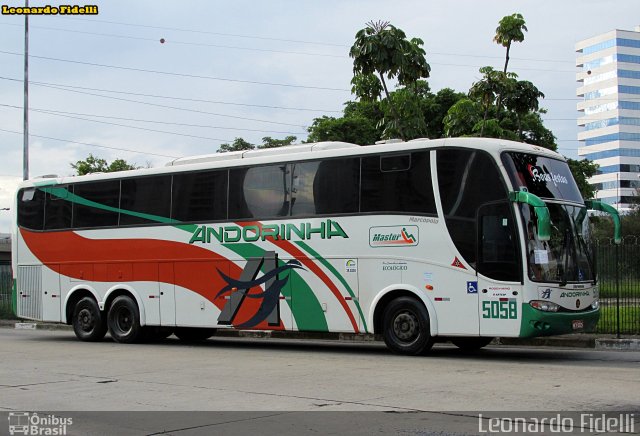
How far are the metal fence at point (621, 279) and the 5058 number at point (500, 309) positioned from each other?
436 cm

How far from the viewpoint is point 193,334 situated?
20875mm

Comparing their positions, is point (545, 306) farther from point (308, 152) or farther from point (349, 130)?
point (349, 130)

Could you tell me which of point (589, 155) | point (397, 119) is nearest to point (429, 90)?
point (397, 119)

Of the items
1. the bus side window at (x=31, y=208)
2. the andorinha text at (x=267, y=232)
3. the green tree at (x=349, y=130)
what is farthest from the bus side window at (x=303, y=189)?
the green tree at (x=349, y=130)

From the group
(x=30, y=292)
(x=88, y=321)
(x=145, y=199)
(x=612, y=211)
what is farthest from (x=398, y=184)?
(x=30, y=292)

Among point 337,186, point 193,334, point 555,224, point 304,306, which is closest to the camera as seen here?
point 555,224

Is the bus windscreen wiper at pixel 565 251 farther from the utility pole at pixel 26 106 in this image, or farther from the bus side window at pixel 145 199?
the utility pole at pixel 26 106

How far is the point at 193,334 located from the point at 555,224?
10221 mm

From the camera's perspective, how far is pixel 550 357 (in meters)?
14.9

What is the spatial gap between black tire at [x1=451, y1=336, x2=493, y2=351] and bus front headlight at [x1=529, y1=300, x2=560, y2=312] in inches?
101

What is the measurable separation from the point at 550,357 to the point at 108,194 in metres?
10.8

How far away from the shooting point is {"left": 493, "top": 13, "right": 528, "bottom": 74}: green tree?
79.0 feet

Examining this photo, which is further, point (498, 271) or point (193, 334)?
point (193, 334)

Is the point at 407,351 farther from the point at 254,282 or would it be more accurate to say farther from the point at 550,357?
the point at 254,282
